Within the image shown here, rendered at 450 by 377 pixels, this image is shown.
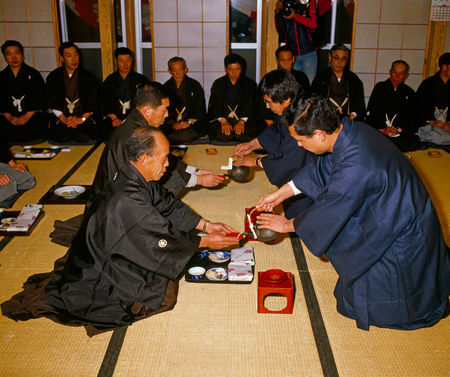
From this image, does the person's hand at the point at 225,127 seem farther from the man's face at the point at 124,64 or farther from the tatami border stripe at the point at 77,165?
the tatami border stripe at the point at 77,165

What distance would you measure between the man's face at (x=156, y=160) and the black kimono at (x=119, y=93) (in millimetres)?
4747

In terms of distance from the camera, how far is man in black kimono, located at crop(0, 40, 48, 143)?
7250 millimetres

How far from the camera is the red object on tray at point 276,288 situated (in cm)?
312

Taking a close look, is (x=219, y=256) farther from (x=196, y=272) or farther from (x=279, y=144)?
(x=279, y=144)

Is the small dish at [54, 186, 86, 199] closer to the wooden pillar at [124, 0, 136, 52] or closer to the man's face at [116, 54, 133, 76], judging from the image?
the man's face at [116, 54, 133, 76]

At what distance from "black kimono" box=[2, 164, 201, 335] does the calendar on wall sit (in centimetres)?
707

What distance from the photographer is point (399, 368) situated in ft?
8.77

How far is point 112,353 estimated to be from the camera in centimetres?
280

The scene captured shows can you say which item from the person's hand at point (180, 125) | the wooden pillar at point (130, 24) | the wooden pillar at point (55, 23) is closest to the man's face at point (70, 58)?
the wooden pillar at point (55, 23)

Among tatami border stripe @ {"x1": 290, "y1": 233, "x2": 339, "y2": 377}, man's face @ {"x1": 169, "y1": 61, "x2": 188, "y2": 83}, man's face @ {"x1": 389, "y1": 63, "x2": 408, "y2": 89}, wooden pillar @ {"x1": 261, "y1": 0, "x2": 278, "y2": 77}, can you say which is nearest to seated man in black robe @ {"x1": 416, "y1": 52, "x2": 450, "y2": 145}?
man's face @ {"x1": 389, "y1": 63, "x2": 408, "y2": 89}

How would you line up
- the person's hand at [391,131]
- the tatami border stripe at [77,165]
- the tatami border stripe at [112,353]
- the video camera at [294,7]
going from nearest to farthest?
1. the tatami border stripe at [112,353]
2. the tatami border stripe at [77,165]
3. the person's hand at [391,131]
4. the video camera at [294,7]

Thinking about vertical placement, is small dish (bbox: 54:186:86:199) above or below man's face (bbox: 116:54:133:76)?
below

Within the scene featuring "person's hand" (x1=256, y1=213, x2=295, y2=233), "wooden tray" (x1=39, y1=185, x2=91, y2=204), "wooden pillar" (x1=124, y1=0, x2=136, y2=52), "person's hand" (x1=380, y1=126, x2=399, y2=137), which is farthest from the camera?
"wooden pillar" (x1=124, y1=0, x2=136, y2=52)

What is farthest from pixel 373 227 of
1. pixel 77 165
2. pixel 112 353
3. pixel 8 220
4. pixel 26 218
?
pixel 77 165
